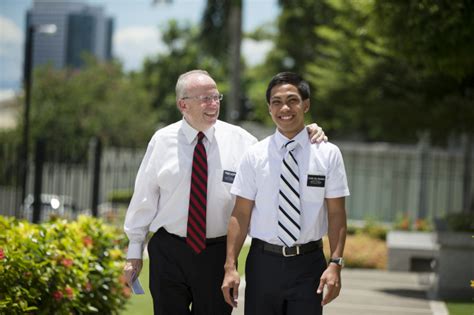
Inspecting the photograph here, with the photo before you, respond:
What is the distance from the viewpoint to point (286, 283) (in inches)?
198

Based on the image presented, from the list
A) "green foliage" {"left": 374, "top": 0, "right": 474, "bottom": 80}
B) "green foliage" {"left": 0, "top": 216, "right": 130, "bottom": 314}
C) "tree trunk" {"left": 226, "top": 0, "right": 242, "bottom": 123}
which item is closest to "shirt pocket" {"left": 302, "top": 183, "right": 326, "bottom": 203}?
"green foliage" {"left": 0, "top": 216, "right": 130, "bottom": 314}

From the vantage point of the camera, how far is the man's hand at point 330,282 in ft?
16.1

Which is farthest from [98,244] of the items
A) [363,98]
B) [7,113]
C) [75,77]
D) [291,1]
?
[7,113]

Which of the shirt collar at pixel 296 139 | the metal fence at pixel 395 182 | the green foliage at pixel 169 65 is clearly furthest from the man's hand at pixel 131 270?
the green foliage at pixel 169 65

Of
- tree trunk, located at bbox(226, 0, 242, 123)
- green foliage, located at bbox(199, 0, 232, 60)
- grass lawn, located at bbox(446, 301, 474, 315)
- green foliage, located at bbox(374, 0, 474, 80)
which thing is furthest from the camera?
green foliage, located at bbox(199, 0, 232, 60)

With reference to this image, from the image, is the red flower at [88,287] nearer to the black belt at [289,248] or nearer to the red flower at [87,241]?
A: the red flower at [87,241]

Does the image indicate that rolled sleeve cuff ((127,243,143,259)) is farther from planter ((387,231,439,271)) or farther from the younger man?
planter ((387,231,439,271))

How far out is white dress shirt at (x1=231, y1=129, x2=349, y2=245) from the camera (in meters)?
5.07

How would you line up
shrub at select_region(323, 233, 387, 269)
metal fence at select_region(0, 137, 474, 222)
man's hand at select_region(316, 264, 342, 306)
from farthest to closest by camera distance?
metal fence at select_region(0, 137, 474, 222) < shrub at select_region(323, 233, 387, 269) < man's hand at select_region(316, 264, 342, 306)

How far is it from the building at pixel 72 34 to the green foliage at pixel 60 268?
89.0 feet

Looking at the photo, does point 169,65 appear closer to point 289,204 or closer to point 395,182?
point 395,182

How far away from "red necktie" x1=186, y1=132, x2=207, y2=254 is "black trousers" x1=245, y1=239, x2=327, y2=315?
0.48 meters

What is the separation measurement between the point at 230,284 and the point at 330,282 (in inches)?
21.7

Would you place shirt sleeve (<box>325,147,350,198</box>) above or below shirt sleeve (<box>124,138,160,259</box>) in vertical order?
above
